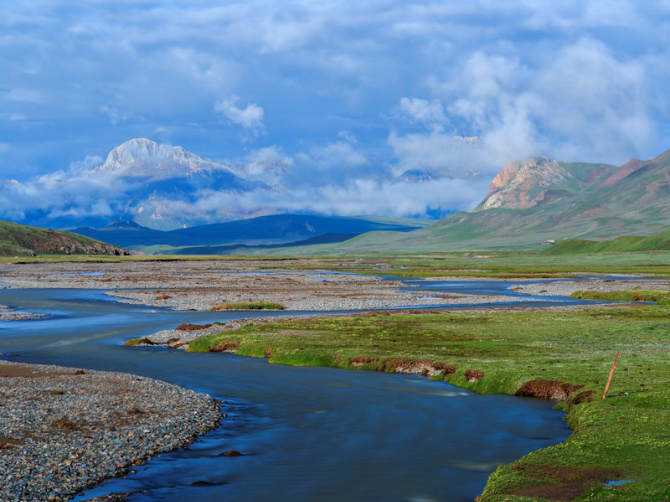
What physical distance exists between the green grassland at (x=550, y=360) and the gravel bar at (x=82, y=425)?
12619 millimetres

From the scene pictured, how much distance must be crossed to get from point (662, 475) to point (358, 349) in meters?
30.4

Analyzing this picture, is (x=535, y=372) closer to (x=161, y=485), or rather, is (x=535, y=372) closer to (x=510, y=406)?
(x=510, y=406)

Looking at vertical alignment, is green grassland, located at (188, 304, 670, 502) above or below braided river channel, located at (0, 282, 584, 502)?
above

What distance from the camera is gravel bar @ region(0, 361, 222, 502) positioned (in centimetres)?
2245

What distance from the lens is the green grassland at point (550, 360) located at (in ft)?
71.2

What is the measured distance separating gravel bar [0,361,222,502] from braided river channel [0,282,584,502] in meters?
0.91

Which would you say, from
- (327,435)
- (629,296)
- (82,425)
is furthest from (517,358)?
(629,296)

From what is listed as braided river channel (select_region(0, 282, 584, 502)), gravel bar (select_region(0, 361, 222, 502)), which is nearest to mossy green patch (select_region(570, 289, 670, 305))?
braided river channel (select_region(0, 282, 584, 502))

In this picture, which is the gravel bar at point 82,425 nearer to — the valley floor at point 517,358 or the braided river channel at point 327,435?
the valley floor at point 517,358

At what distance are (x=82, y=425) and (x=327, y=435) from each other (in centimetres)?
999

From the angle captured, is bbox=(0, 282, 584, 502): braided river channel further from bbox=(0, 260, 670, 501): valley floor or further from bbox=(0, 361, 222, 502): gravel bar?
bbox=(0, 260, 670, 501): valley floor

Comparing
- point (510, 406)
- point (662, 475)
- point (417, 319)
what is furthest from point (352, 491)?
point (417, 319)

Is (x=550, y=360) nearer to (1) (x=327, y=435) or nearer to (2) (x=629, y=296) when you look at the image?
(1) (x=327, y=435)

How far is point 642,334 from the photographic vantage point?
55312mm
